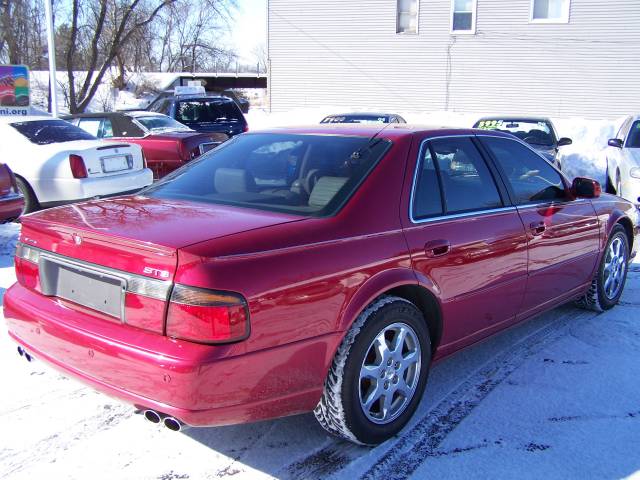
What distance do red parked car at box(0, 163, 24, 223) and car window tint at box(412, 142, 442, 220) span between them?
511 cm

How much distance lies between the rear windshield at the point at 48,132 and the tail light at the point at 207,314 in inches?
264

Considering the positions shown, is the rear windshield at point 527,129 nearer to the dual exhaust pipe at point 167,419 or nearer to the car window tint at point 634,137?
the car window tint at point 634,137

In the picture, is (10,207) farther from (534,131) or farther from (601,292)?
(534,131)

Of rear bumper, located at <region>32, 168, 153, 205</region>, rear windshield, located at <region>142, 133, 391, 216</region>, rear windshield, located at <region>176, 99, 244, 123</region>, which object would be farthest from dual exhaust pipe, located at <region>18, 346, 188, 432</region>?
rear windshield, located at <region>176, 99, 244, 123</region>

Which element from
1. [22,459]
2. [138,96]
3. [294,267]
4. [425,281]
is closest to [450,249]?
[425,281]

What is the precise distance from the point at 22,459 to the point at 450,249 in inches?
93.5

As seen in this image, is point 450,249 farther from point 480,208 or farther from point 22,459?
point 22,459

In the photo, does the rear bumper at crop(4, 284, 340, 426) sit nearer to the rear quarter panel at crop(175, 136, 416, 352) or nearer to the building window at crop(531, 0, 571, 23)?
the rear quarter panel at crop(175, 136, 416, 352)

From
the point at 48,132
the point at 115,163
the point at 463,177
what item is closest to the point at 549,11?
the point at 115,163

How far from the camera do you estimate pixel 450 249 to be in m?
3.42

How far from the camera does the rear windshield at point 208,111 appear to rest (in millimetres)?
14242

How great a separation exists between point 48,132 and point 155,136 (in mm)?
2453

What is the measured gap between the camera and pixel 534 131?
1198 cm

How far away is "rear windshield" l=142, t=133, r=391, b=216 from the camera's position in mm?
3232
